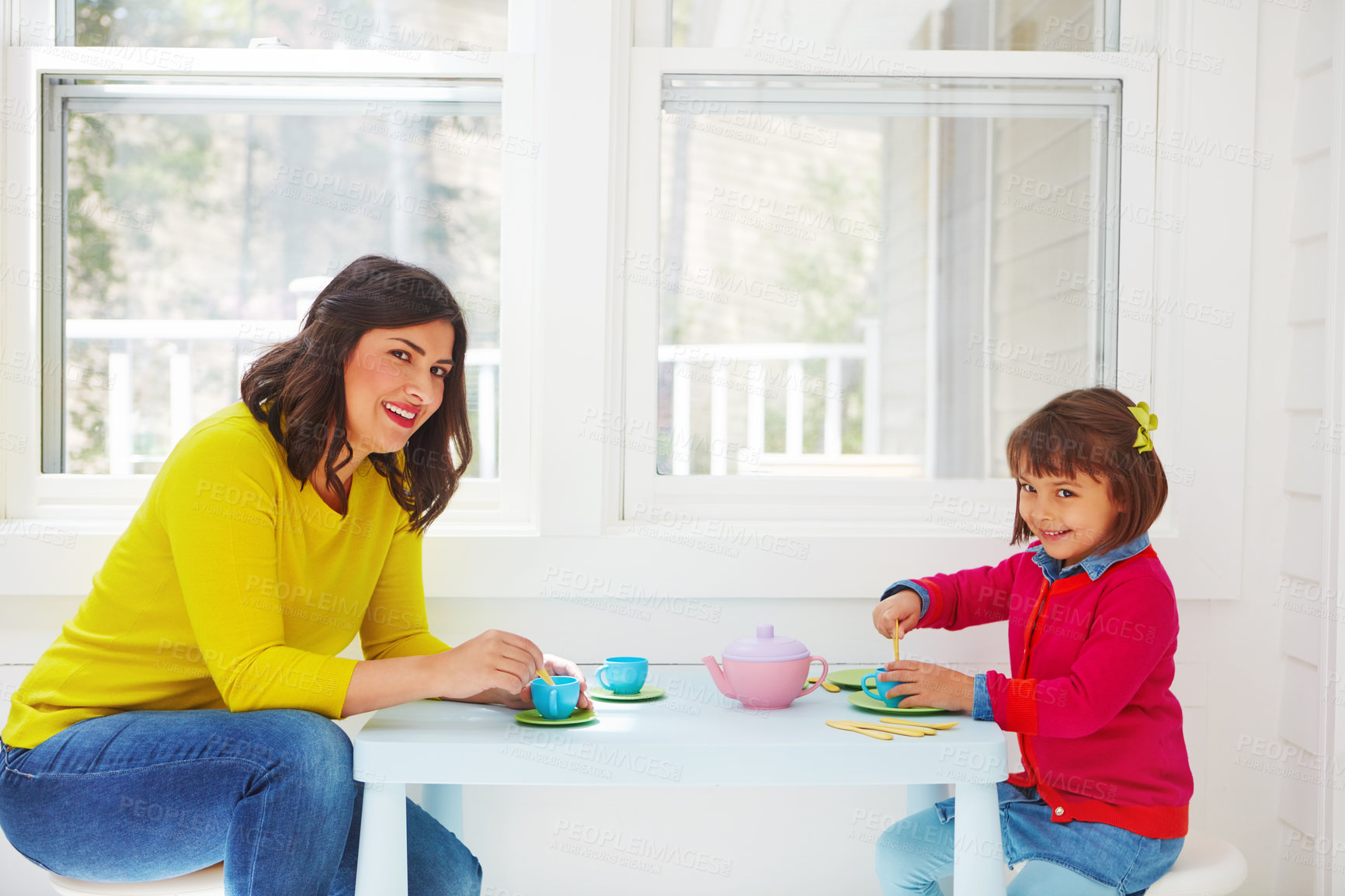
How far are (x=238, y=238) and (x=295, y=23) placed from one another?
1.41 feet

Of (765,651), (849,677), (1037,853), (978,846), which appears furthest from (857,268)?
(978,846)

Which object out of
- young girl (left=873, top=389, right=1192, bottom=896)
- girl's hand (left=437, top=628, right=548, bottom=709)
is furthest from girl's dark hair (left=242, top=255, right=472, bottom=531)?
young girl (left=873, top=389, right=1192, bottom=896)

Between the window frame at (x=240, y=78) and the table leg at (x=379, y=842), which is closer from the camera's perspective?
the table leg at (x=379, y=842)

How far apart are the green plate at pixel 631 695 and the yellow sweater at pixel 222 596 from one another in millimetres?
335

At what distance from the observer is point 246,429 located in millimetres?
1398

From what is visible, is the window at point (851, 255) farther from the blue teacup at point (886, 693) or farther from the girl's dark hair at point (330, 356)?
the blue teacup at point (886, 693)

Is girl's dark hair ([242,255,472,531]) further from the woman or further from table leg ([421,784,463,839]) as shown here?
table leg ([421,784,463,839])

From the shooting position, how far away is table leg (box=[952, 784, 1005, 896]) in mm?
1162

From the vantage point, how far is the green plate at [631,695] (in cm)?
143

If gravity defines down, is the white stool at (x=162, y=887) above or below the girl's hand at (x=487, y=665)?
below

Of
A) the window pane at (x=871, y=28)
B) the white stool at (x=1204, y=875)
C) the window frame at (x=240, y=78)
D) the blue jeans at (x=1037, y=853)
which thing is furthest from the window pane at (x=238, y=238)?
the white stool at (x=1204, y=875)

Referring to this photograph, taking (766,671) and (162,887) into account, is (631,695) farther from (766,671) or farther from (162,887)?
(162,887)

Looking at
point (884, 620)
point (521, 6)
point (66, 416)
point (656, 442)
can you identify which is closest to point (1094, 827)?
point (884, 620)

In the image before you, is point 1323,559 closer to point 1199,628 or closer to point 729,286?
point 1199,628
